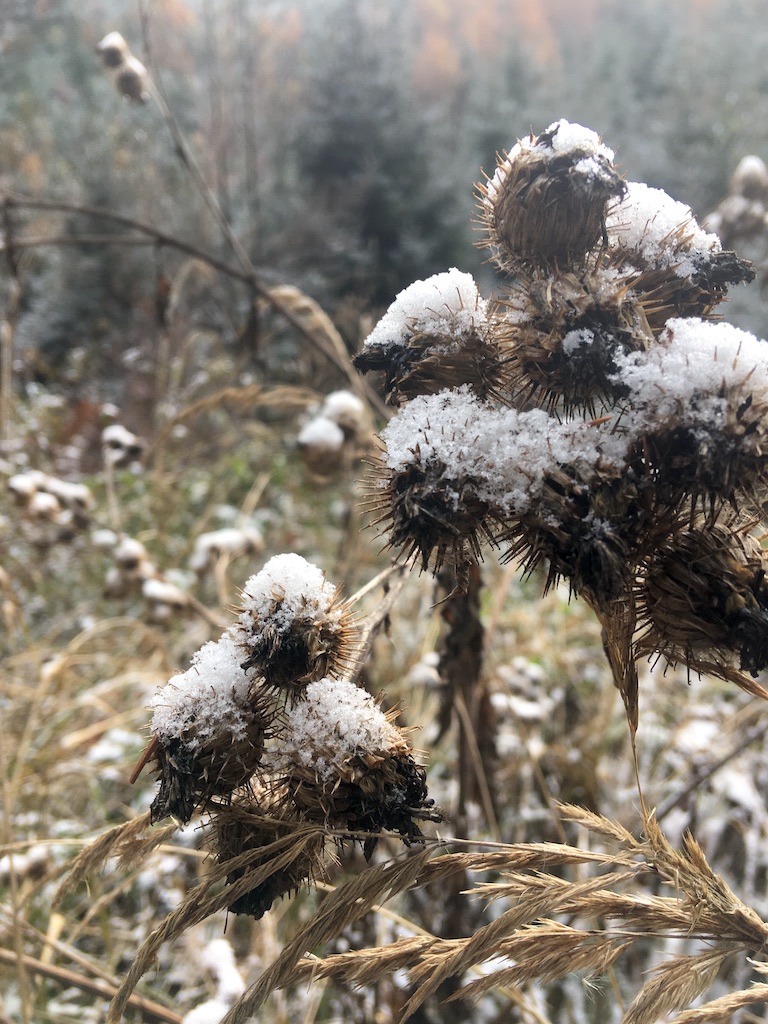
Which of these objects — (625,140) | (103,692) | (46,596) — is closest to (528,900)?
(103,692)

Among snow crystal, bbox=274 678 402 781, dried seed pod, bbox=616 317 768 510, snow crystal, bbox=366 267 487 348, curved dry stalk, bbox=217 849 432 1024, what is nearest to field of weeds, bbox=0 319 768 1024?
curved dry stalk, bbox=217 849 432 1024

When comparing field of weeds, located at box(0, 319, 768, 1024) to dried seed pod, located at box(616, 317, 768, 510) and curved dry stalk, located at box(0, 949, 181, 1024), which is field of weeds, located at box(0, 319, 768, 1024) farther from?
dried seed pod, located at box(616, 317, 768, 510)

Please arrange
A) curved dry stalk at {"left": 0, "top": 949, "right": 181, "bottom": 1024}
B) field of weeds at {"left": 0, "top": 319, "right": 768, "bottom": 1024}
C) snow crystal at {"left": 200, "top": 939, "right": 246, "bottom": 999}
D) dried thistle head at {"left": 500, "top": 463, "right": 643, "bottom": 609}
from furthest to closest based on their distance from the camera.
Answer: snow crystal at {"left": 200, "top": 939, "right": 246, "bottom": 999} → curved dry stalk at {"left": 0, "top": 949, "right": 181, "bottom": 1024} → field of weeds at {"left": 0, "top": 319, "right": 768, "bottom": 1024} → dried thistle head at {"left": 500, "top": 463, "right": 643, "bottom": 609}

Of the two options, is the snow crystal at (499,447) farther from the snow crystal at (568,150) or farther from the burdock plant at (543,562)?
the snow crystal at (568,150)

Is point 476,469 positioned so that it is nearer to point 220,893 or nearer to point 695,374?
point 695,374

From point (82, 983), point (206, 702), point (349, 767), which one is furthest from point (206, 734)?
point (82, 983)

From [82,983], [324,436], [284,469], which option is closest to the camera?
[82,983]

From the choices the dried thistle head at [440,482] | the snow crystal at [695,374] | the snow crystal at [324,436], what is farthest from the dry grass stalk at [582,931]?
the snow crystal at [324,436]
